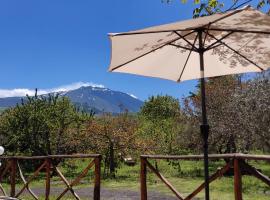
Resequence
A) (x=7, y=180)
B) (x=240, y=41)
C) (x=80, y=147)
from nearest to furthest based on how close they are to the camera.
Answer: (x=240, y=41) < (x=7, y=180) < (x=80, y=147)

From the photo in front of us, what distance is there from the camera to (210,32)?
5.70 m

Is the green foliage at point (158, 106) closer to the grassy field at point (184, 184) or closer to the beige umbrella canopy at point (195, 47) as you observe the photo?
the grassy field at point (184, 184)

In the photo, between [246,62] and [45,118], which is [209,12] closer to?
[246,62]

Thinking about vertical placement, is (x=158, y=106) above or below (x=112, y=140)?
above

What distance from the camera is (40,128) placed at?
28.2 m

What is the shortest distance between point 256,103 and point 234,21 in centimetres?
1790

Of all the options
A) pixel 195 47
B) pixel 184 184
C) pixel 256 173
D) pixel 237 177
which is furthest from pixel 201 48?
pixel 184 184

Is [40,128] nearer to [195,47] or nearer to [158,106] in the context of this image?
[195,47]

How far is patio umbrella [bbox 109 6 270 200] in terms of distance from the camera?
4730 millimetres

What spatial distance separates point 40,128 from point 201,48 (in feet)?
77.9

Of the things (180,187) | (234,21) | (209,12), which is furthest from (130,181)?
(234,21)

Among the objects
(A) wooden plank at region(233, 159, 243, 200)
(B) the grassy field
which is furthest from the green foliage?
(A) wooden plank at region(233, 159, 243, 200)

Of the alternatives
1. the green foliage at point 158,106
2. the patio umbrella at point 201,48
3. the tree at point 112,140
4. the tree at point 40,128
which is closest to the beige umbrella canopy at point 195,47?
the patio umbrella at point 201,48

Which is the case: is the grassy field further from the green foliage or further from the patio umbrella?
the green foliage
